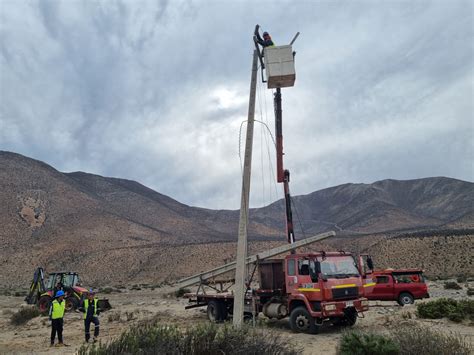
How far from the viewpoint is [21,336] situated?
15.2m

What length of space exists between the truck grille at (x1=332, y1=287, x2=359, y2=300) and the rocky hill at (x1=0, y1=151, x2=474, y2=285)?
46.8 meters

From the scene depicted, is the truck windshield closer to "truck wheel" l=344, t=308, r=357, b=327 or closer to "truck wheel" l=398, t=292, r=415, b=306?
"truck wheel" l=344, t=308, r=357, b=327

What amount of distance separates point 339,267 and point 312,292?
1304 mm

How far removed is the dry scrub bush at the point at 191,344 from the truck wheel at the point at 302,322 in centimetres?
627

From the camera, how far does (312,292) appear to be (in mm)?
12758

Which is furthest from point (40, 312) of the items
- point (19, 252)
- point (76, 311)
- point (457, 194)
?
point (457, 194)

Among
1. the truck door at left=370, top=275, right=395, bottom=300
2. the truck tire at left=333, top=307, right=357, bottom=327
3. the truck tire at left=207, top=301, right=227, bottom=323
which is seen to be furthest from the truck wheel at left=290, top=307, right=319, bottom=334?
the truck door at left=370, top=275, right=395, bottom=300

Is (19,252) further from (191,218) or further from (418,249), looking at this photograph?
(418,249)

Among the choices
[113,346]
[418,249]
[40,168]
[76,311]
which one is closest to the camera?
[113,346]

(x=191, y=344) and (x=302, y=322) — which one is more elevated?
(x=191, y=344)

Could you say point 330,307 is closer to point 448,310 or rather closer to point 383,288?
point 448,310

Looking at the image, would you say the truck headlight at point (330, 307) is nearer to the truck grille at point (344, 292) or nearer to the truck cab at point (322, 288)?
the truck cab at point (322, 288)

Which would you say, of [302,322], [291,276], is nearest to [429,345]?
[302,322]

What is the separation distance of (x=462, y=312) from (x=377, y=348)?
28.0ft
